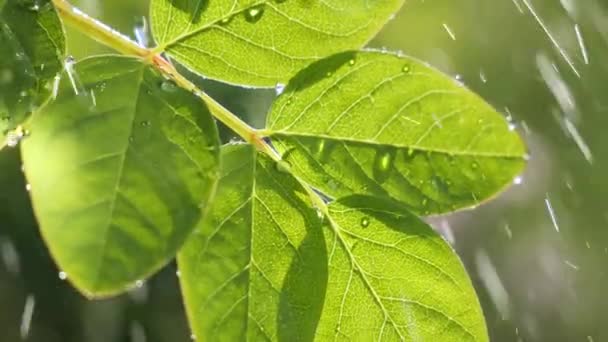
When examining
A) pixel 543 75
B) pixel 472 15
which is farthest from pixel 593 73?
pixel 472 15

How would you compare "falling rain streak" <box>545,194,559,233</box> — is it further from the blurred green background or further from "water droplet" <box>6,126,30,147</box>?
"water droplet" <box>6,126,30,147</box>

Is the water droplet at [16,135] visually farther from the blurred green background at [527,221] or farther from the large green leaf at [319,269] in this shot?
the blurred green background at [527,221]

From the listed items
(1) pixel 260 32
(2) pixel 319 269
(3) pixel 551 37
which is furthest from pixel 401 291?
(3) pixel 551 37

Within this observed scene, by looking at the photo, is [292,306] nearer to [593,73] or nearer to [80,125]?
[80,125]

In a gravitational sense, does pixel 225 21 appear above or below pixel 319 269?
above

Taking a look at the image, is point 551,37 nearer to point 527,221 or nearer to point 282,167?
point 527,221

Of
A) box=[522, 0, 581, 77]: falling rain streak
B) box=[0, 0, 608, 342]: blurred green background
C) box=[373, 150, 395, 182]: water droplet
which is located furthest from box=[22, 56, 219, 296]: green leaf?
box=[522, 0, 581, 77]: falling rain streak
